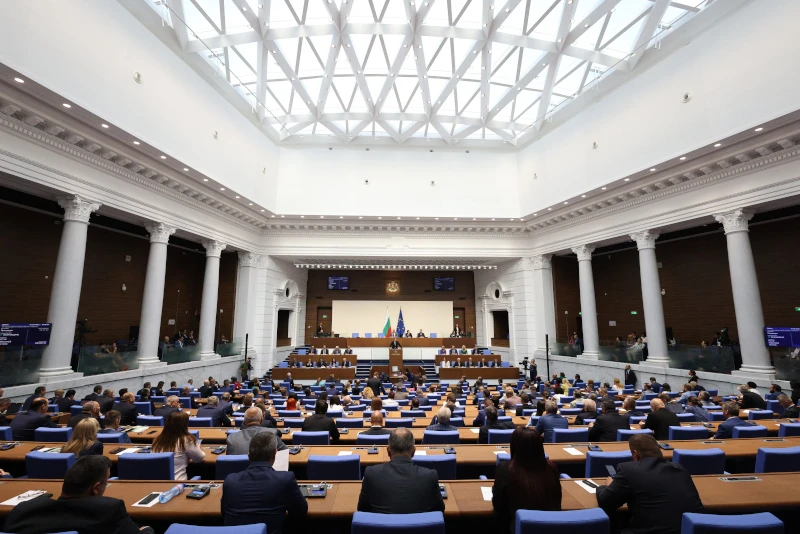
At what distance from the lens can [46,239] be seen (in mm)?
11977

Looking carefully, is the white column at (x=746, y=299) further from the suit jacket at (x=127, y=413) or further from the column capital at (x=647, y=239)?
the suit jacket at (x=127, y=413)

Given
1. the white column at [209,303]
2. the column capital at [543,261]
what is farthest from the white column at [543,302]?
the white column at [209,303]

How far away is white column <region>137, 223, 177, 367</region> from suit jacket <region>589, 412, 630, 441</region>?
12.8 meters

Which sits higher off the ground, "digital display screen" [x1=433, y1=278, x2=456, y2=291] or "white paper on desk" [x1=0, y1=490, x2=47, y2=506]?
"digital display screen" [x1=433, y1=278, x2=456, y2=291]

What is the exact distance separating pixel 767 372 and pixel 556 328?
29.3 ft

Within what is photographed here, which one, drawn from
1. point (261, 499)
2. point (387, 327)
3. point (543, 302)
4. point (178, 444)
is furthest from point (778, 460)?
point (387, 327)

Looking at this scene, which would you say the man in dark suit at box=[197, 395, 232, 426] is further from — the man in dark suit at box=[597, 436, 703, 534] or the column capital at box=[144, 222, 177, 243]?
the column capital at box=[144, 222, 177, 243]

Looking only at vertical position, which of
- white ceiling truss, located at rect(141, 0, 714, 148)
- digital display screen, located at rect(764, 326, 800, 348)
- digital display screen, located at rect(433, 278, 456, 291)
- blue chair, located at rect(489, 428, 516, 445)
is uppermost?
white ceiling truss, located at rect(141, 0, 714, 148)

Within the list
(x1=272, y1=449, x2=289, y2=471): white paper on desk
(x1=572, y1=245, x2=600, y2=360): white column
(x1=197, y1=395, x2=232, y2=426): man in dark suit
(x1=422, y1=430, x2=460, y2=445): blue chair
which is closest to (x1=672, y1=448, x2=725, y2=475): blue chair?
(x1=422, y1=430, x2=460, y2=445): blue chair

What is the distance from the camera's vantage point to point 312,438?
474 centimetres

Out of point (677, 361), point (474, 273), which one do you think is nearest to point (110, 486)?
point (677, 361)

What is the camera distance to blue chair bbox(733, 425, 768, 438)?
192 inches

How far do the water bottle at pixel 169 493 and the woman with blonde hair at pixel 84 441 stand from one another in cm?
126

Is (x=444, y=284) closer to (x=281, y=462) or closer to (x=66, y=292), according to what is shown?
(x=66, y=292)
